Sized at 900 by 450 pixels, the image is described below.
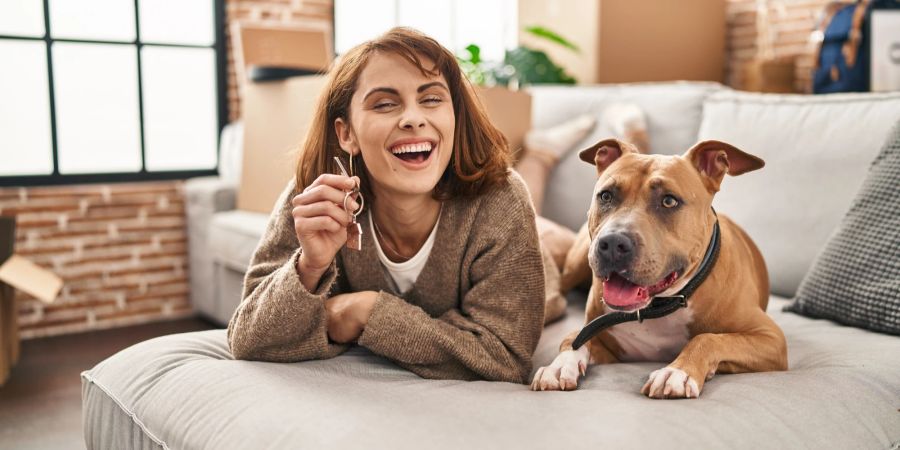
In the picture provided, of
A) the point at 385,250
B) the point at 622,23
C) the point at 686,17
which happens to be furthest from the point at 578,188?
the point at 686,17

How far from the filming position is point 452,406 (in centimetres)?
131

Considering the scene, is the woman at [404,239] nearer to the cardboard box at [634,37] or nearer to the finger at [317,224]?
the finger at [317,224]

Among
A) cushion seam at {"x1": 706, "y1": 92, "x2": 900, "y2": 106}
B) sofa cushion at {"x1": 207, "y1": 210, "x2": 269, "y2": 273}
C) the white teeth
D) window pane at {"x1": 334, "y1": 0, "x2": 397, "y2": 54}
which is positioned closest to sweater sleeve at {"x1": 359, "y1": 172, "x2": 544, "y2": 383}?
the white teeth

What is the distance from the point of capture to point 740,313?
158 cm

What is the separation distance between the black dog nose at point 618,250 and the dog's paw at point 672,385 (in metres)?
0.22

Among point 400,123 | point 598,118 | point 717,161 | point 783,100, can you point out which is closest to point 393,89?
point 400,123

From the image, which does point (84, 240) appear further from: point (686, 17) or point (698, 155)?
point (686, 17)

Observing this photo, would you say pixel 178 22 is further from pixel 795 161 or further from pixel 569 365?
pixel 569 365

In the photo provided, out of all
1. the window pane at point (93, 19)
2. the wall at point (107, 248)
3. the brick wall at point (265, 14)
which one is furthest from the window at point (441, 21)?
the window pane at point (93, 19)

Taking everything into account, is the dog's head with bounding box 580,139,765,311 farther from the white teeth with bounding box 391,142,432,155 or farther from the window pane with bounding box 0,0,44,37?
the window pane with bounding box 0,0,44,37

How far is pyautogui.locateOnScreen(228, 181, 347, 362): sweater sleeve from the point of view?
4.94 ft

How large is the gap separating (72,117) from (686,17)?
3.68 meters

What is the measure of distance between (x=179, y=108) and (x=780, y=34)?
3717mm

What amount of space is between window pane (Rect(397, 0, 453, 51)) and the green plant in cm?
83
